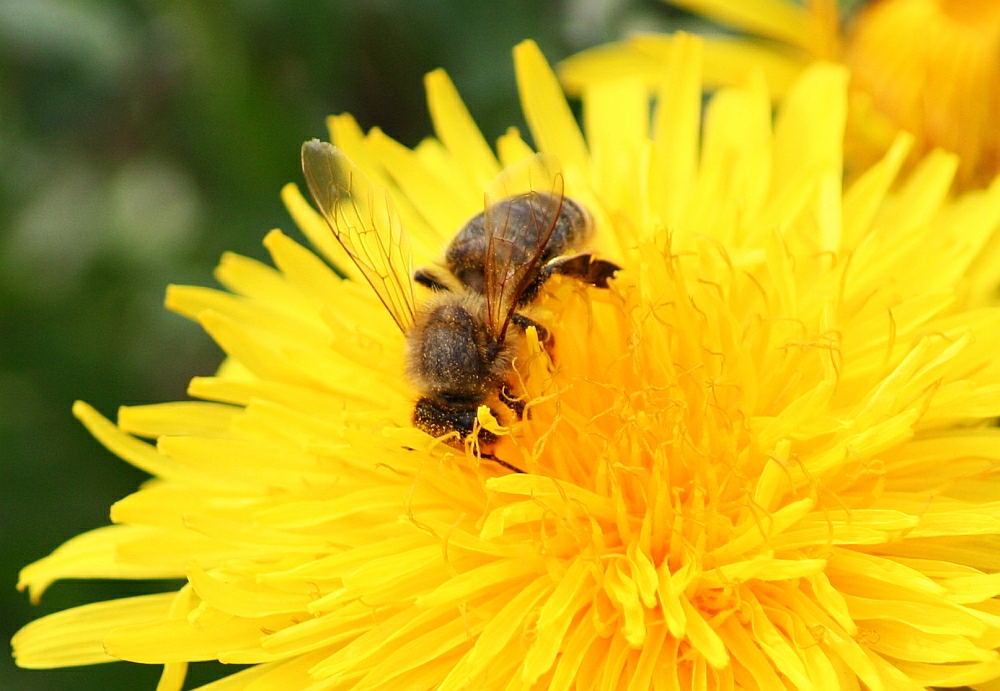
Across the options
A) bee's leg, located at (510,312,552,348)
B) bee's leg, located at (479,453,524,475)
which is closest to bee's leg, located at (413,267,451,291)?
bee's leg, located at (510,312,552,348)

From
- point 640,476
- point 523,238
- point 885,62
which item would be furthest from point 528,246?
point 885,62

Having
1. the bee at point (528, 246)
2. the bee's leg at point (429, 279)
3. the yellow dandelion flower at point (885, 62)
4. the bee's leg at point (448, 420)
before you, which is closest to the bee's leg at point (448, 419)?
the bee's leg at point (448, 420)

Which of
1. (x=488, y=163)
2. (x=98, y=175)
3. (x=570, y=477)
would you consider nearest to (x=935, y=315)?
(x=570, y=477)

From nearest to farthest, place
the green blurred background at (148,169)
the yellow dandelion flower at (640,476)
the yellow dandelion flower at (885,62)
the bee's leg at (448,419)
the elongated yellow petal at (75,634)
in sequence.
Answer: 1. the yellow dandelion flower at (640,476)
2. the bee's leg at (448,419)
3. the elongated yellow petal at (75,634)
4. the yellow dandelion flower at (885,62)
5. the green blurred background at (148,169)

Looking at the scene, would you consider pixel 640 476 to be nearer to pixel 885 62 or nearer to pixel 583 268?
pixel 583 268

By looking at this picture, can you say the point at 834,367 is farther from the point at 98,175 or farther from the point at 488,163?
the point at 98,175

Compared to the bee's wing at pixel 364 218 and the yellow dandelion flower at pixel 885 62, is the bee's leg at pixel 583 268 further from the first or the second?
the yellow dandelion flower at pixel 885 62

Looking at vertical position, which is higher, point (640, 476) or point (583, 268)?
point (583, 268)
